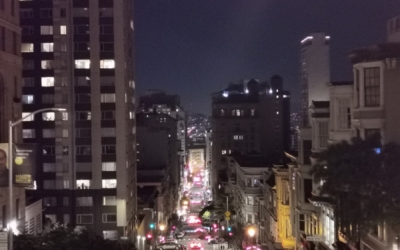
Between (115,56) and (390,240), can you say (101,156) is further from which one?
(390,240)

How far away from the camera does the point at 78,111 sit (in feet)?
216

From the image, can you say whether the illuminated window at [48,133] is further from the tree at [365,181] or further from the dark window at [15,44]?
the tree at [365,181]

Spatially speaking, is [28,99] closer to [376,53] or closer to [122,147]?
[122,147]

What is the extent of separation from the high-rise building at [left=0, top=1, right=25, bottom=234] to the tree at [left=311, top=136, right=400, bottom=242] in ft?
56.1

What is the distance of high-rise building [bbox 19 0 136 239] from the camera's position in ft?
215

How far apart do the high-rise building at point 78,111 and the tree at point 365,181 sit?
47.9 metres

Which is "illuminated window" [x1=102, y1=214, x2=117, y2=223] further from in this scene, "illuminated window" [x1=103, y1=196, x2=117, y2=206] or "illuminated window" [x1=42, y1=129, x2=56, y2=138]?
"illuminated window" [x1=42, y1=129, x2=56, y2=138]

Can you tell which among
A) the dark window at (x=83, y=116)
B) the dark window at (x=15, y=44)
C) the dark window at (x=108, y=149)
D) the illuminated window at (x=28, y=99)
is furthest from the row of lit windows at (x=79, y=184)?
the dark window at (x=15, y=44)

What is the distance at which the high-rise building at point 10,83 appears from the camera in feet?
96.5

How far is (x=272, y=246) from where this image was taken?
174 feet

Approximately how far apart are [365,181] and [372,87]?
7120 mm

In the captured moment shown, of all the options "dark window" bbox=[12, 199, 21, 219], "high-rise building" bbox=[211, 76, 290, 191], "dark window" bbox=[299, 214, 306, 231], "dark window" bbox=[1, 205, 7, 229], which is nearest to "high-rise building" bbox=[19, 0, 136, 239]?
"dark window" bbox=[299, 214, 306, 231]

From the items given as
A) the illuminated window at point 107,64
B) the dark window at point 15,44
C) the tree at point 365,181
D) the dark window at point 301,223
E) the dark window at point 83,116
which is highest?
the illuminated window at point 107,64

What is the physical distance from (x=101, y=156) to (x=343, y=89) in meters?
42.3
